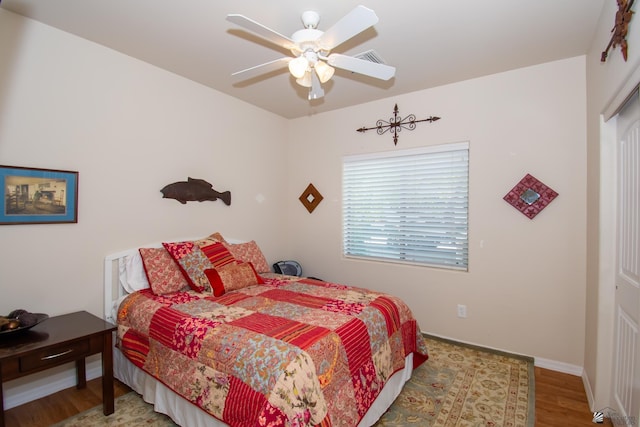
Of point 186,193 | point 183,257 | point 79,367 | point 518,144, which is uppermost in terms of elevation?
point 518,144

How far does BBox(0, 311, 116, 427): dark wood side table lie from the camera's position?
170 centimetres

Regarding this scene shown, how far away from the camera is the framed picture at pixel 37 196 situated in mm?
2100

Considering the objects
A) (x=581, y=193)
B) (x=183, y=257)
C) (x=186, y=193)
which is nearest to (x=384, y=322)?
(x=183, y=257)

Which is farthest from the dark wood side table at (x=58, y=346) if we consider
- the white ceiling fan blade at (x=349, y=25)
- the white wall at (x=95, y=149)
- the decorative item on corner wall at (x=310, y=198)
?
the decorative item on corner wall at (x=310, y=198)

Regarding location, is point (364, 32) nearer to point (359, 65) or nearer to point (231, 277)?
point (359, 65)

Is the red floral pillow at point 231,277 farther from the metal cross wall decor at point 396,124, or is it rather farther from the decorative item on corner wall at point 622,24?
the decorative item on corner wall at point 622,24

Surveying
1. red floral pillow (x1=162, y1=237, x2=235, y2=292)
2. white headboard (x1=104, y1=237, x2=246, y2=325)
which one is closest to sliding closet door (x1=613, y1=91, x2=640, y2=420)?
red floral pillow (x1=162, y1=237, x2=235, y2=292)

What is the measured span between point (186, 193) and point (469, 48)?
286 cm

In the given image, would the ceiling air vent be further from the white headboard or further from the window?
the white headboard

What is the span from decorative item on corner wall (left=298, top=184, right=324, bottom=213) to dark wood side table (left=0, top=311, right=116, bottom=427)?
261 cm

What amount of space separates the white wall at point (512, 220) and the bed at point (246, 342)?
0.92 m

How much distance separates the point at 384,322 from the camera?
2.20 m

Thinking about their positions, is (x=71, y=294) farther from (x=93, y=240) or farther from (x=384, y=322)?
(x=384, y=322)

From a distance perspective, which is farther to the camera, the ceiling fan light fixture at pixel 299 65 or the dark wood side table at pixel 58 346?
the ceiling fan light fixture at pixel 299 65
